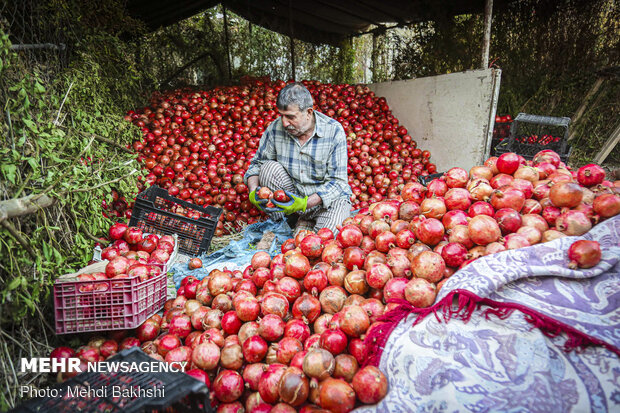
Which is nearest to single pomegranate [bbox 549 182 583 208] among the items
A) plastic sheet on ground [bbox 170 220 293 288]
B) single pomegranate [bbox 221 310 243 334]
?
single pomegranate [bbox 221 310 243 334]

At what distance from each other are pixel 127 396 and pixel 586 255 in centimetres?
206

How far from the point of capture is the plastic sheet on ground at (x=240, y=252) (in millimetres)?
3120

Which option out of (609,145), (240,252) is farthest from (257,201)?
(609,145)

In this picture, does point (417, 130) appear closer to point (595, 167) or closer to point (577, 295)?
point (595, 167)

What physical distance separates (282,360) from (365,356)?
417mm

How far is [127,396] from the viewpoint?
4.04 feet

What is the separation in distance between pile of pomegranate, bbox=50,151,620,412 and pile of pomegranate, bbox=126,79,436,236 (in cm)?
243

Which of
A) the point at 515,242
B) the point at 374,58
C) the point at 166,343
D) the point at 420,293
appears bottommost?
the point at 166,343

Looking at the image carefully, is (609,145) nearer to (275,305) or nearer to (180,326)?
(275,305)

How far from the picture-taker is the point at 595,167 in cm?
207

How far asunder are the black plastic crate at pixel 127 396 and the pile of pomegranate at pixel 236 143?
3144 millimetres

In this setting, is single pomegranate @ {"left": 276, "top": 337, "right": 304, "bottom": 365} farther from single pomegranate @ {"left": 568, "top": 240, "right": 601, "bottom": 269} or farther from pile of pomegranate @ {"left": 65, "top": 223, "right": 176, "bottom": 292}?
single pomegranate @ {"left": 568, "top": 240, "right": 601, "bottom": 269}

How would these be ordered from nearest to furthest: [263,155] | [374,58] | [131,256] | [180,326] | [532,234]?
[532,234]
[180,326]
[131,256]
[263,155]
[374,58]

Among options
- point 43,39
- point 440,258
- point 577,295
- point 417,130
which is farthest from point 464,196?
point 417,130
